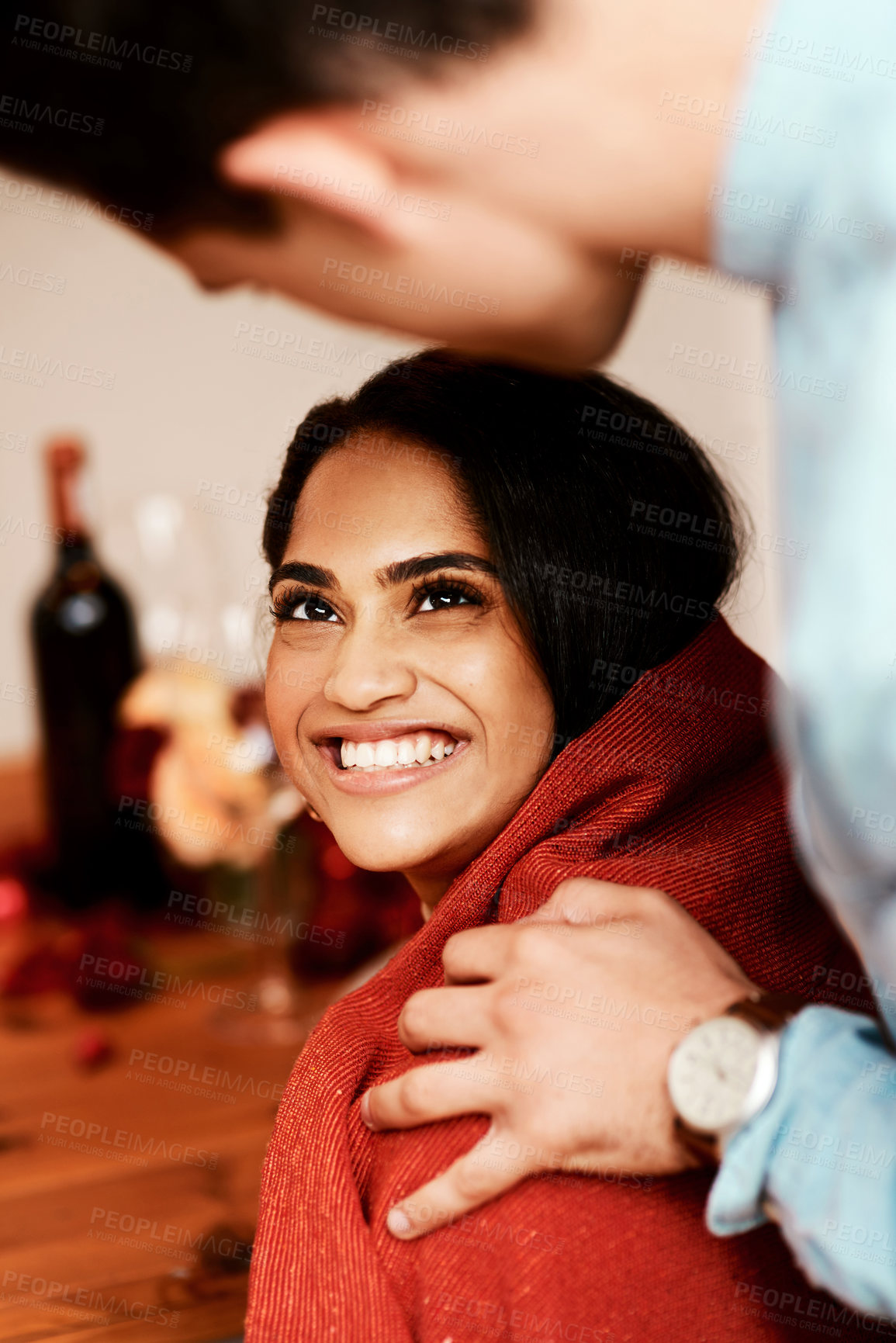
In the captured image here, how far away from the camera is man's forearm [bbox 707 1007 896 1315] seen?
0.52m

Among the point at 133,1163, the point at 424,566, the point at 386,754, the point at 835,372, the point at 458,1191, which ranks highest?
the point at 835,372

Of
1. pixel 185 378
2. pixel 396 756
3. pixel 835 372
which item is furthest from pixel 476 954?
pixel 185 378

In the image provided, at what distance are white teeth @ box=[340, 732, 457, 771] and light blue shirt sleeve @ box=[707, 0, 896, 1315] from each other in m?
0.39

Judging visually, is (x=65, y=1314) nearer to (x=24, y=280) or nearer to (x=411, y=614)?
(x=411, y=614)

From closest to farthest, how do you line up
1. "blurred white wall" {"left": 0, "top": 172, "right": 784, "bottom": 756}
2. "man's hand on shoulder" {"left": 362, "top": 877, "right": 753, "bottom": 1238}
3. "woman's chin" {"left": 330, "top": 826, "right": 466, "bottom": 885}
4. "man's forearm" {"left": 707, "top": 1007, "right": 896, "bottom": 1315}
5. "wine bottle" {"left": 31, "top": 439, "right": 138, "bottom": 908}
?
"man's forearm" {"left": 707, "top": 1007, "right": 896, "bottom": 1315} → "man's hand on shoulder" {"left": 362, "top": 877, "right": 753, "bottom": 1238} → "woman's chin" {"left": 330, "top": 826, "right": 466, "bottom": 885} → "wine bottle" {"left": 31, "top": 439, "right": 138, "bottom": 908} → "blurred white wall" {"left": 0, "top": 172, "right": 784, "bottom": 756}

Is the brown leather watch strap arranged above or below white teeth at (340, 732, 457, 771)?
above

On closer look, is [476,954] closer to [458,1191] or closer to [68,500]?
[458,1191]

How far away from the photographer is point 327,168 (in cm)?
43

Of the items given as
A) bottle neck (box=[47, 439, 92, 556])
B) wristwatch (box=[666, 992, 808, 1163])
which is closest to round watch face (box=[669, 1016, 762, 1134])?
wristwatch (box=[666, 992, 808, 1163])

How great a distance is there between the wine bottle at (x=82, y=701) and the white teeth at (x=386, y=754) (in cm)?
70

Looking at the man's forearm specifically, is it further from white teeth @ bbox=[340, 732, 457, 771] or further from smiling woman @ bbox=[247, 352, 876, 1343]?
white teeth @ bbox=[340, 732, 457, 771]

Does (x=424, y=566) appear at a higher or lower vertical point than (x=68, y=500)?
higher

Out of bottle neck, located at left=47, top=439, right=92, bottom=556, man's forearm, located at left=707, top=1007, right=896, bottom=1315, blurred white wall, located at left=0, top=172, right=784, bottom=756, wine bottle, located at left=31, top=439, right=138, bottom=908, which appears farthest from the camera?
blurred white wall, located at left=0, top=172, right=784, bottom=756

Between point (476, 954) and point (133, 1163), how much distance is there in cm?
46
